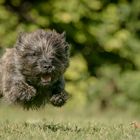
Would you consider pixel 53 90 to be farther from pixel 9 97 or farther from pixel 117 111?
pixel 117 111

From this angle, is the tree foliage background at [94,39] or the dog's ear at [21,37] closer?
the dog's ear at [21,37]

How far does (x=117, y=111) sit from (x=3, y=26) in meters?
3.04

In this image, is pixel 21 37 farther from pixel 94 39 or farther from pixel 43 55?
pixel 94 39

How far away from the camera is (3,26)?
55.4 feet

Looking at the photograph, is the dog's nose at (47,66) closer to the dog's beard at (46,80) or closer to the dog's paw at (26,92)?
the dog's beard at (46,80)

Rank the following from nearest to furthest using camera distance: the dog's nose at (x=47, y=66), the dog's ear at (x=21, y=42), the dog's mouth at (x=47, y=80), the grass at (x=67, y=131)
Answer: the grass at (x=67, y=131) → the dog's nose at (x=47, y=66) → the dog's mouth at (x=47, y=80) → the dog's ear at (x=21, y=42)

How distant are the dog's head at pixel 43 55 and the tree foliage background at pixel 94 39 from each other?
21.1ft

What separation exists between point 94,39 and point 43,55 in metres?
7.27

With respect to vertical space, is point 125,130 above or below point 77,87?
below

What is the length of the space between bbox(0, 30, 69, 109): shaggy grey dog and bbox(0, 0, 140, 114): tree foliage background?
6322mm

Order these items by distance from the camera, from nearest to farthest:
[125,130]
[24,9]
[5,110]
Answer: [125,130] → [5,110] → [24,9]

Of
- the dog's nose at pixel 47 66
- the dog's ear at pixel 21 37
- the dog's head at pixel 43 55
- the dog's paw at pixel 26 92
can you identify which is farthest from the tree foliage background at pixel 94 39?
the dog's nose at pixel 47 66

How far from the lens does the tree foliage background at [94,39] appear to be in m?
16.9

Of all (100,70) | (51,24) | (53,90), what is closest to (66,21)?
(51,24)
